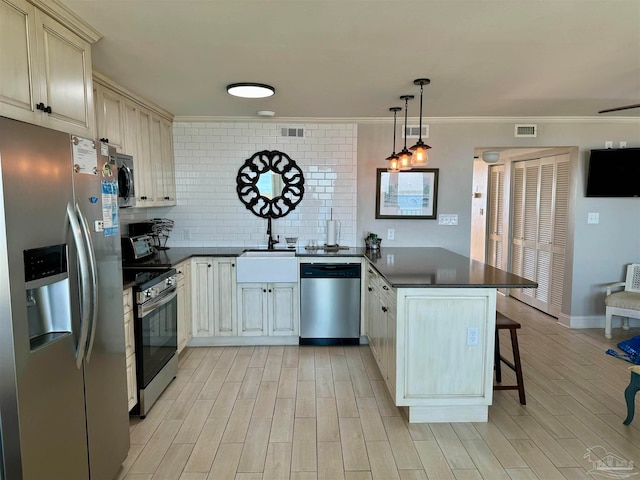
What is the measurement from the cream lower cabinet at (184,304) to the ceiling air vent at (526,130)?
153 inches

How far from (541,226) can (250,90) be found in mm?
4161

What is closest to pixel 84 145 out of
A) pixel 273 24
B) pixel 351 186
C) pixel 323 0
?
pixel 273 24

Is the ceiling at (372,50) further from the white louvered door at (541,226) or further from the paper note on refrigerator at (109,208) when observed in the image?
the white louvered door at (541,226)

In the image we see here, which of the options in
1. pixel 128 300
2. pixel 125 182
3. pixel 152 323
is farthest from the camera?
pixel 125 182

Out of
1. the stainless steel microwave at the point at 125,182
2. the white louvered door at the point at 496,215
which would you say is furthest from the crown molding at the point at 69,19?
the white louvered door at the point at 496,215

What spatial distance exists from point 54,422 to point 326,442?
1.49 m

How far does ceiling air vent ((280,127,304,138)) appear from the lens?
4344mm

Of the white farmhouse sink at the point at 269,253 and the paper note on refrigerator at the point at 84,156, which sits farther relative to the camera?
the white farmhouse sink at the point at 269,253

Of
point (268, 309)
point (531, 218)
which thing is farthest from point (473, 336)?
point (531, 218)

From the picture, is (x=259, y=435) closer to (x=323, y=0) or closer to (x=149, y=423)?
(x=149, y=423)

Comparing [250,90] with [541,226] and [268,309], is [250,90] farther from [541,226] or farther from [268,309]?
[541,226]

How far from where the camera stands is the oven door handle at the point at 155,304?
2.58m

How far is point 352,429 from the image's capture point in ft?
8.26

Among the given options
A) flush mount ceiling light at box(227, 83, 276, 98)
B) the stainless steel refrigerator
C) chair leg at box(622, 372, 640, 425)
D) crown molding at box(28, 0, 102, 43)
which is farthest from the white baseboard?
crown molding at box(28, 0, 102, 43)
